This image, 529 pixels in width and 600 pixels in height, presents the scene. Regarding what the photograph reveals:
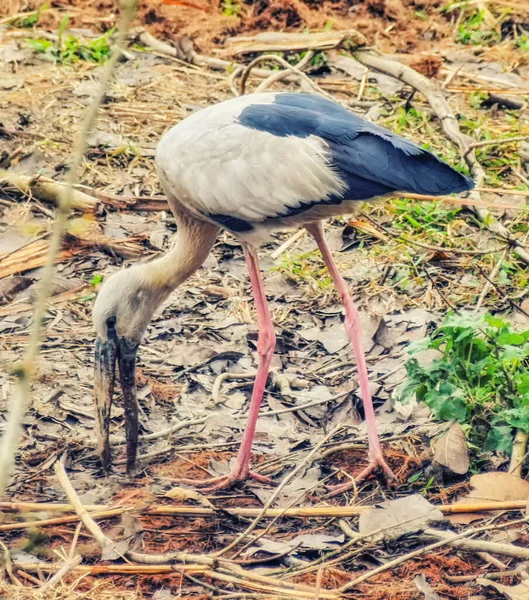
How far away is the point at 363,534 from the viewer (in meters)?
4.21

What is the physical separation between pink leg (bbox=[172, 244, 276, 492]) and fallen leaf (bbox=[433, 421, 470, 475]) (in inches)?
34.0

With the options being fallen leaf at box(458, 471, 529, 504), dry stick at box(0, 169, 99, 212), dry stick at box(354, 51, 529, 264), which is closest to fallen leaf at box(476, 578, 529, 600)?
fallen leaf at box(458, 471, 529, 504)

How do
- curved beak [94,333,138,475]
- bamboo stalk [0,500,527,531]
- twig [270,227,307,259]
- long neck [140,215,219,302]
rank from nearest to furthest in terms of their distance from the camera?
1. bamboo stalk [0,500,527,531]
2. curved beak [94,333,138,475]
3. long neck [140,215,219,302]
4. twig [270,227,307,259]

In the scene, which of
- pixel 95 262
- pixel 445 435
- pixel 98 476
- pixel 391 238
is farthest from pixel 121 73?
pixel 445 435

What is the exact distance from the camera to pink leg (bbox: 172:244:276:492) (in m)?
4.97

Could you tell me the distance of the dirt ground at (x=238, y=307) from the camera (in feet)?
13.8

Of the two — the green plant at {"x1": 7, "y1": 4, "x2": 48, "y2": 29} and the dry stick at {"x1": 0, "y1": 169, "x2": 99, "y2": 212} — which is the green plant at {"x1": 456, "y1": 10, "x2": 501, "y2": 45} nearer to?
the green plant at {"x1": 7, "y1": 4, "x2": 48, "y2": 29}

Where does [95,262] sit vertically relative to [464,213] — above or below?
below

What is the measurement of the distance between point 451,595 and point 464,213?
3.74 m

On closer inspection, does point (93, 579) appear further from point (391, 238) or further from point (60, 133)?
point (60, 133)

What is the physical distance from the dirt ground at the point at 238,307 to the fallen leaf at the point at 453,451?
84 millimetres

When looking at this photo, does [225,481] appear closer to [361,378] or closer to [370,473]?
[370,473]

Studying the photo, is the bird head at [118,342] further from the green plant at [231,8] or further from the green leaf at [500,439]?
the green plant at [231,8]

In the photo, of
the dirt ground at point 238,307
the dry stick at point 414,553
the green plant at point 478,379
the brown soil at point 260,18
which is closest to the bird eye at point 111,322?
the dirt ground at point 238,307
